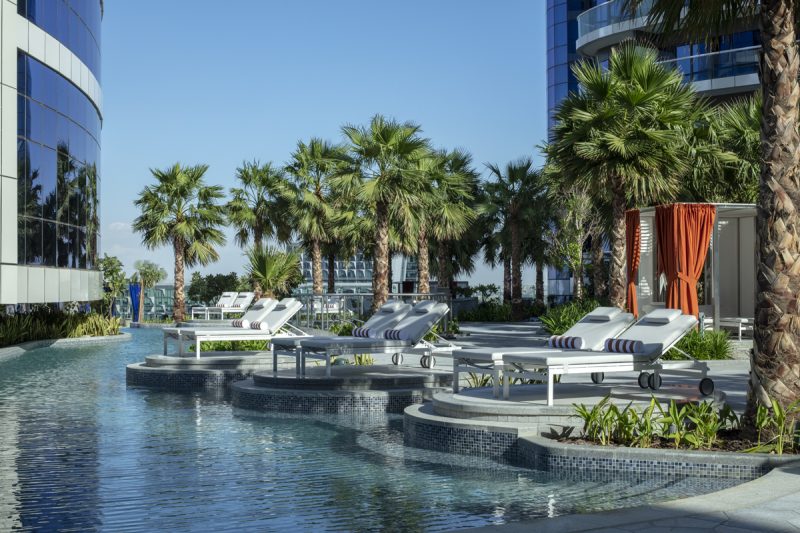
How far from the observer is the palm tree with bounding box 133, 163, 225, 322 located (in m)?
36.5

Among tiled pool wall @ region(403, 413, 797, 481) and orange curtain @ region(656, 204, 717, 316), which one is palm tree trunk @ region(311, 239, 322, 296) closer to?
orange curtain @ region(656, 204, 717, 316)

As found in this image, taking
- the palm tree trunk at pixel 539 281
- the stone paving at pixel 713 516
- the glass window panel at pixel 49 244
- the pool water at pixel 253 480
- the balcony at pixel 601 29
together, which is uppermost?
the balcony at pixel 601 29

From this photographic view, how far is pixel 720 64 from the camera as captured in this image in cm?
4078

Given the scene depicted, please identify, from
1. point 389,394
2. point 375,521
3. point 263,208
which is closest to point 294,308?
point 389,394

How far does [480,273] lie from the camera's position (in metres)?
42.5

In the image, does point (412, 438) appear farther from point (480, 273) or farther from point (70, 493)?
point (480, 273)

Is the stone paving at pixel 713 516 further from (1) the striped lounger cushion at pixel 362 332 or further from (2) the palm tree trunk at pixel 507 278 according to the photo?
(2) the palm tree trunk at pixel 507 278

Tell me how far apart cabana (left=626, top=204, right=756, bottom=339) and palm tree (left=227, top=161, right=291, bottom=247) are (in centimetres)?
1880

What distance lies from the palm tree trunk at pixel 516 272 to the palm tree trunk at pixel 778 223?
25.7 metres

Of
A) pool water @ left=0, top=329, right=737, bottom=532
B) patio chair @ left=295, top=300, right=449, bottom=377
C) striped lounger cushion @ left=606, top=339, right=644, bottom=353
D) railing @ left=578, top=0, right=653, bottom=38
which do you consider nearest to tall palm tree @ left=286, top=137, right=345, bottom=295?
railing @ left=578, top=0, right=653, bottom=38

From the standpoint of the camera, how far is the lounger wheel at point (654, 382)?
448 inches

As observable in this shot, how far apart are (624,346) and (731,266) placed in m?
15.3

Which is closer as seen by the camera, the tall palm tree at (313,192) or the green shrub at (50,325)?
the green shrub at (50,325)

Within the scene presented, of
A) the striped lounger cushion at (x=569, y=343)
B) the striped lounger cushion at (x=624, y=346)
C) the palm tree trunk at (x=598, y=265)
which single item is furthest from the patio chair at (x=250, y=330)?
the palm tree trunk at (x=598, y=265)
